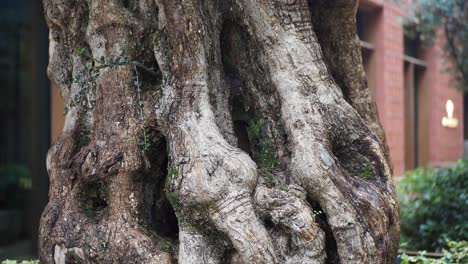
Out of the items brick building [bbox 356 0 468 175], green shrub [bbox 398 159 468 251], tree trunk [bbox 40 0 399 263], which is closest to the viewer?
tree trunk [bbox 40 0 399 263]

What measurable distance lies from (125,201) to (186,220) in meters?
0.42

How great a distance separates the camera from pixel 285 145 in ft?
11.4

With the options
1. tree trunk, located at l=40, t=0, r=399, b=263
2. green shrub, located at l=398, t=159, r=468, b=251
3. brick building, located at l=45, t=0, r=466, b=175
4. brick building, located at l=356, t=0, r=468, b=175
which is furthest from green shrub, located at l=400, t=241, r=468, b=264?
brick building, located at l=356, t=0, r=468, b=175

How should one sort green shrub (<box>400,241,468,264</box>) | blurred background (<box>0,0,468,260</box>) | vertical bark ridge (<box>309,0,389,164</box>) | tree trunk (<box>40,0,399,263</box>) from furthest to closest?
blurred background (<box>0,0,468,260</box>) → green shrub (<box>400,241,468,264</box>) → vertical bark ridge (<box>309,0,389,164</box>) → tree trunk (<box>40,0,399,263</box>)

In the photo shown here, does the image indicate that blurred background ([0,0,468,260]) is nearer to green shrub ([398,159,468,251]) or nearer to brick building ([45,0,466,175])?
green shrub ([398,159,468,251])

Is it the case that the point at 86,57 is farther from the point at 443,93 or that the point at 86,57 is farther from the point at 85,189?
the point at 443,93

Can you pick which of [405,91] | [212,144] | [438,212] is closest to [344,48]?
[212,144]

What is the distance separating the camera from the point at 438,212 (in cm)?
762

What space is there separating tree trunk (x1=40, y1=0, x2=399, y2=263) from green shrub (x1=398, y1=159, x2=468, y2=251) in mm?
3928

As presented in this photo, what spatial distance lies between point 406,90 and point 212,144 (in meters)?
12.0

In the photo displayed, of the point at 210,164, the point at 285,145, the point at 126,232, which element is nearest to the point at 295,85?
the point at 285,145

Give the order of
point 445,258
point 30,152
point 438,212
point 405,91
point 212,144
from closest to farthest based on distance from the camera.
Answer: point 212,144 → point 445,258 → point 438,212 → point 30,152 → point 405,91

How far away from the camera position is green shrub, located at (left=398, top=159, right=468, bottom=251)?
7.29 m

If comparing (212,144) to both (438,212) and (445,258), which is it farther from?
(438,212)
